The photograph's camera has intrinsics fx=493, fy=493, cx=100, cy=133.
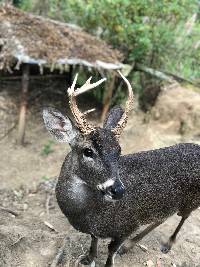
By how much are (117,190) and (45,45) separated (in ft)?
21.5

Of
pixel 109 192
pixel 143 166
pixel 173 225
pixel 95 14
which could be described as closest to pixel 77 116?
pixel 109 192

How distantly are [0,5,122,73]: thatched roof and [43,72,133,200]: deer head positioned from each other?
5.00m

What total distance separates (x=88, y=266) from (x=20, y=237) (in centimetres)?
88

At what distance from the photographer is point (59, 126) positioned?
17.4 feet

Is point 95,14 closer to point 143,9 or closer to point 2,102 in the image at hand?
point 143,9

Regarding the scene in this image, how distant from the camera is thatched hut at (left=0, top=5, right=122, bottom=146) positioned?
10.2 metres

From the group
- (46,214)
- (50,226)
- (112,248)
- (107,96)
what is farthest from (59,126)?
(107,96)

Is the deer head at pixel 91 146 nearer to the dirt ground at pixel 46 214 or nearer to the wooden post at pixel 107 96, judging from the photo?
the dirt ground at pixel 46 214

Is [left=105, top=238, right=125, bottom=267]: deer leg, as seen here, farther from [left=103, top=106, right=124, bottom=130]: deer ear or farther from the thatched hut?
the thatched hut

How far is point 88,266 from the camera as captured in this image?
583 cm

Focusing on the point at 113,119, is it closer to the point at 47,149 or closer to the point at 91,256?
the point at 91,256

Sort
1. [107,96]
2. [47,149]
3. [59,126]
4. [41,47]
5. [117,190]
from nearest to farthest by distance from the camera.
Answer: [117,190] → [59,126] → [41,47] → [47,149] → [107,96]

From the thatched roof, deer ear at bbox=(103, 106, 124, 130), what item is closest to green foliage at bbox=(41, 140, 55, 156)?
the thatched roof

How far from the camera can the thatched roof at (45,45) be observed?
10211 mm
